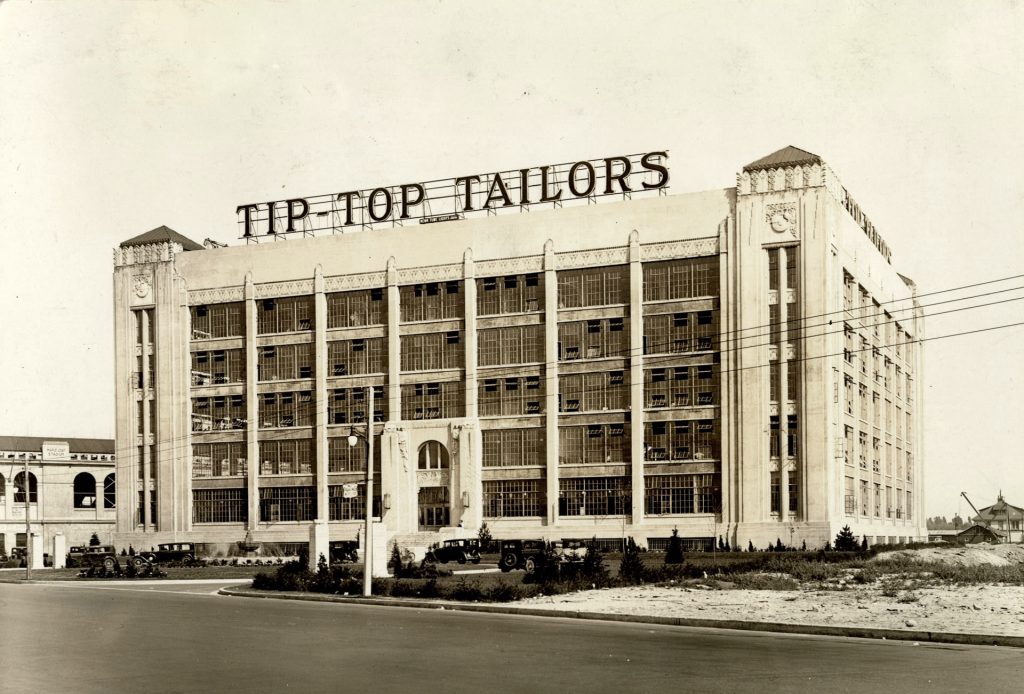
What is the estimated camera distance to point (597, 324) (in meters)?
72.9

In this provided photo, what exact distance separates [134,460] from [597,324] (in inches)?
1426

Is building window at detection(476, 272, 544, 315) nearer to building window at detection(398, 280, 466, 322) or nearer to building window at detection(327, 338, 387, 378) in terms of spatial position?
building window at detection(398, 280, 466, 322)

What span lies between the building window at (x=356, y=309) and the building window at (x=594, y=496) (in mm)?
17643

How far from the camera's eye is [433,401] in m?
77.1

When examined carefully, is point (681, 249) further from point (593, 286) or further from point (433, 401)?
point (433, 401)

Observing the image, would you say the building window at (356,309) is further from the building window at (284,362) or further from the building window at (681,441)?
the building window at (681,441)

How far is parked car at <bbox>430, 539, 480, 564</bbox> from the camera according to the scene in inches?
2381

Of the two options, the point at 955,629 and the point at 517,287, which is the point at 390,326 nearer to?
the point at 517,287

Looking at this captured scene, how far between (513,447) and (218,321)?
81.6 ft

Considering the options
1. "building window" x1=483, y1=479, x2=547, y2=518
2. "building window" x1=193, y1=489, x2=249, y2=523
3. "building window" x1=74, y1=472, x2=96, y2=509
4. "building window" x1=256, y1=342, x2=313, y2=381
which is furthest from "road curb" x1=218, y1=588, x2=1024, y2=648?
"building window" x1=74, y1=472, x2=96, y2=509

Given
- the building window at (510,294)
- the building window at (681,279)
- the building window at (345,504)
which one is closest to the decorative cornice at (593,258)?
the building window at (681,279)

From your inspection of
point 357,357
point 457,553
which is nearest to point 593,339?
point 357,357

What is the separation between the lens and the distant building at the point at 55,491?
347 feet

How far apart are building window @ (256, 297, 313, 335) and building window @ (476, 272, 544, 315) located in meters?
13.3
